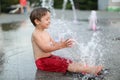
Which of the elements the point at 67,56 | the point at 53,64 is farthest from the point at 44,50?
the point at 67,56

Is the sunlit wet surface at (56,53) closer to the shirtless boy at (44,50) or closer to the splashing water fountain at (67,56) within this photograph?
the splashing water fountain at (67,56)

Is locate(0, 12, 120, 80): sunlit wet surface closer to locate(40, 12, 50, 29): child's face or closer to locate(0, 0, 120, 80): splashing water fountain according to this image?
locate(0, 0, 120, 80): splashing water fountain

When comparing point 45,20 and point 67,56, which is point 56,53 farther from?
point 45,20

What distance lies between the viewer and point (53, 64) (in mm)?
5520

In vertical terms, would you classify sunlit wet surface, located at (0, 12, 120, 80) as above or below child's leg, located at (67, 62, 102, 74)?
below

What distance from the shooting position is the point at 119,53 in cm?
697

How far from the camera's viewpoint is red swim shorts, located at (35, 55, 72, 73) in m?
5.47

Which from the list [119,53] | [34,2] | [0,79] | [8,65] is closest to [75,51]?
[119,53]

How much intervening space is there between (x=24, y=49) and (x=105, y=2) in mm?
16611

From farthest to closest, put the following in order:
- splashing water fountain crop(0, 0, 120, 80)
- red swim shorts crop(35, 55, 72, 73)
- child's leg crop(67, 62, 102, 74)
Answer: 1. red swim shorts crop(35, 55, 72, 73)
2. splashing water fountain crop(0, 0, 120, 80)
3. child's leg crop(67, 62, 102, 74)

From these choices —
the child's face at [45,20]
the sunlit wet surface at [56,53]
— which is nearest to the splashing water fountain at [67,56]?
the sunlit wet surface at [56,53]

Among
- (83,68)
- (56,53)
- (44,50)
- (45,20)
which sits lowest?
(56,53)

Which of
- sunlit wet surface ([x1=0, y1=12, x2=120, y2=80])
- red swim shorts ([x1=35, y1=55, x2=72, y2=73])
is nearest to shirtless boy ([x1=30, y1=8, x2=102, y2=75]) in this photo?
red swim shorts ([x1=35, y1=55, x2=72, y2=73])

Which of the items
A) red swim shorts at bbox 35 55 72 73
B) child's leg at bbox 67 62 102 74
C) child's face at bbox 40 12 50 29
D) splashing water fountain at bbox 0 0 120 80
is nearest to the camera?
child's leg at bbox 67 62 102 74
